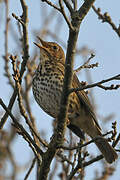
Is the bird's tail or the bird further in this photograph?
the bird

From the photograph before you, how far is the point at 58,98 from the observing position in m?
4.72

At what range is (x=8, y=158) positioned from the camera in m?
5.54

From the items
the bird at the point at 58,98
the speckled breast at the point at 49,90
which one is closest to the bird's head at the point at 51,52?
Answer: the bird at the point at 58,98

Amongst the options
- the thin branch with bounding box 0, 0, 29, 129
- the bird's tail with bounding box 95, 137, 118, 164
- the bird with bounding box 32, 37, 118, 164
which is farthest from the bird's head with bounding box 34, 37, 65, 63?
the thin branch with bounding box 0, 0, 29, 129

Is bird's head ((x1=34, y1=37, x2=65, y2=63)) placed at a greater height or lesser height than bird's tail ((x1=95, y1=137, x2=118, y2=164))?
greater

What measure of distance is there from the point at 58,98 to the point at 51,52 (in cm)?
114

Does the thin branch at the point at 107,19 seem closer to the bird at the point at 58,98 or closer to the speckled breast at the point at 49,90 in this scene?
the bird at the point at 58,98

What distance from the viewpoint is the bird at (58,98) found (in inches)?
186

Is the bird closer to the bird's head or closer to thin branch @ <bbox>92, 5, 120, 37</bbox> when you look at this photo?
the bird's head

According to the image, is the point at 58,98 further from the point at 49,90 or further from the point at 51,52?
the point at 51,52

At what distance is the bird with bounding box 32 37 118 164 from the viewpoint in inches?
186

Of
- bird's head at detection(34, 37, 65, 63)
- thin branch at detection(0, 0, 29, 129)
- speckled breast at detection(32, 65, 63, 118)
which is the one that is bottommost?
thin branch at detection(0, 0, 29, 129)

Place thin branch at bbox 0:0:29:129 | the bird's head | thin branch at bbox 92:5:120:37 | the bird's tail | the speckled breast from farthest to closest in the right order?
1. the bird's head
2. the speckled breast
3. the bird's tail
4. thin branch at bbox 0:0:29:129
5. thin branch at bbox 92:5:120:37

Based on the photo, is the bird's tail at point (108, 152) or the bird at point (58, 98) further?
the bird at point (58, 98)
